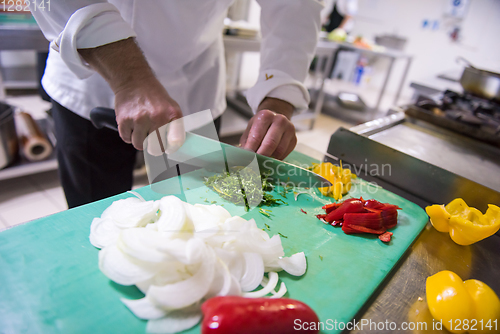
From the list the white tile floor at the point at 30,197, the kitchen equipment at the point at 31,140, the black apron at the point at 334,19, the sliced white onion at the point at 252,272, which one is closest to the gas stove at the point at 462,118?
the sliced white onion at the point at 252,272

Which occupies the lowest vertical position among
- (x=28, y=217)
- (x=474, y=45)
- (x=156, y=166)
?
(x=28, y=217)

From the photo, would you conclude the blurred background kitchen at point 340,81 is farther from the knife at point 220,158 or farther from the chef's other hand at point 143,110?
the chef's other hand at point 143,110

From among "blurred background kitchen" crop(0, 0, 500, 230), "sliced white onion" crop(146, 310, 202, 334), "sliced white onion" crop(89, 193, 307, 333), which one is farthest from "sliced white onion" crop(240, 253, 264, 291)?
"blurred background kitchen" crop(0, 0, 500, 230)

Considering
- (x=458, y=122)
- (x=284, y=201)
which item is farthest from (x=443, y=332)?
(x=458, y=122)

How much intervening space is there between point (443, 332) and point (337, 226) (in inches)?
Result: 13.6

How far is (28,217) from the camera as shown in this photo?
1747 millimetres

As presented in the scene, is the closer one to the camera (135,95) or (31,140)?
(135,95)

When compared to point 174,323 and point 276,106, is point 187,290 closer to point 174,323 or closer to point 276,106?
point 174,323

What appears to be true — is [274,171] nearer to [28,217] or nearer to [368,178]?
[368,178]

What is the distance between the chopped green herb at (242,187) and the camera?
0.91m


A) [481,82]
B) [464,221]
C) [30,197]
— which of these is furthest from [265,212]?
[30,197]

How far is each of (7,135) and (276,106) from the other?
1.69 metres

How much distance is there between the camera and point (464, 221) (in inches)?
32.0

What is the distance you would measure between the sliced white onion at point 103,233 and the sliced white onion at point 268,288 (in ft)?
1.06
